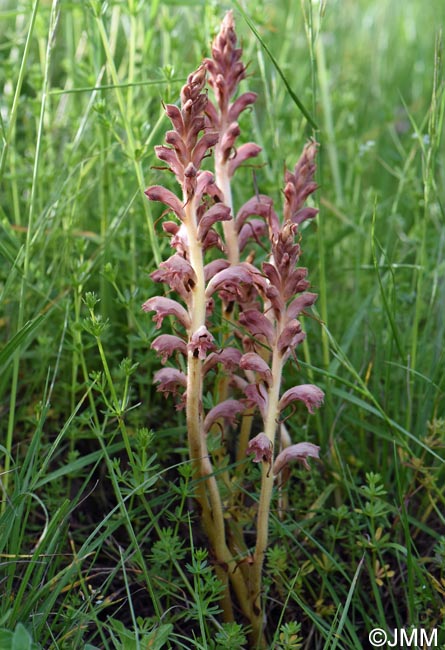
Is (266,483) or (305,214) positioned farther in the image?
(305,214)

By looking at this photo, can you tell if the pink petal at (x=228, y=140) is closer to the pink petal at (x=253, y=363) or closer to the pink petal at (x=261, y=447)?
the pink petal at (x=253, y=363)

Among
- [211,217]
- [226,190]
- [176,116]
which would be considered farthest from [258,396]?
[176,116]

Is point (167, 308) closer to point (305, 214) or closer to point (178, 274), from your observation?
point (178, 274)

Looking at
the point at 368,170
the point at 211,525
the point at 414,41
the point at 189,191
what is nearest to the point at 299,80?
the point at 368,170

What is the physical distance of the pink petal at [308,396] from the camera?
1961mm

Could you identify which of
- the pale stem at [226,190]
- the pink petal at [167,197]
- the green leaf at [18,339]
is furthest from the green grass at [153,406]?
the pink petal at [167,197]

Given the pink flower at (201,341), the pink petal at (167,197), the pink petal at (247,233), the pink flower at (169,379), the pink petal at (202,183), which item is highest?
the pink petal at (202,183)

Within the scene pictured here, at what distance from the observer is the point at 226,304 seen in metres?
2.19

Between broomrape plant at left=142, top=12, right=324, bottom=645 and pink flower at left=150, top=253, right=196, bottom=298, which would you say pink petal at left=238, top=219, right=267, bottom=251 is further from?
pink flower at left=150, top=253, right=196, bottom=298

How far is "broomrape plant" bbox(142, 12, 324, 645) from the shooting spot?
73.5 inches

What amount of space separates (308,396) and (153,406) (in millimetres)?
984

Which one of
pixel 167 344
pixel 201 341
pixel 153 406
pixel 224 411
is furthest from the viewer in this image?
pixel 153 406

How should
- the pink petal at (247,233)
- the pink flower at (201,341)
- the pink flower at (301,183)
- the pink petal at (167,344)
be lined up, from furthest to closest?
the pink petal at (247,233) → the pink flower at (301,183) → the pink petal at (167,344) → the pink flower at (201,341)

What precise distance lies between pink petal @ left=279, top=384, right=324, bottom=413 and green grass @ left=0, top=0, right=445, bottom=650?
0.11 metres
